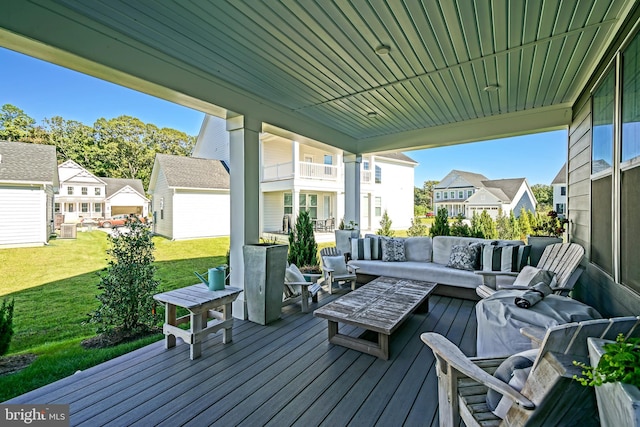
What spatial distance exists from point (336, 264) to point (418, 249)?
5.97 ft

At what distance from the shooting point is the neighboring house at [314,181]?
11.9 metres

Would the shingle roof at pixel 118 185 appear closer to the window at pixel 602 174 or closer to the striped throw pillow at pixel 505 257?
the striped throw pillow at pixel 505 257

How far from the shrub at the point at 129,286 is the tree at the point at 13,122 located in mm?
6445

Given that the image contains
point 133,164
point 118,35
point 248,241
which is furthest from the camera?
point 133,164

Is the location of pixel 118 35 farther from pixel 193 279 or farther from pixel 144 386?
pixel 193 279

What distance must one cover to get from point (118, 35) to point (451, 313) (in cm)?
524

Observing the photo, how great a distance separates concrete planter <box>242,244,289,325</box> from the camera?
3.65m

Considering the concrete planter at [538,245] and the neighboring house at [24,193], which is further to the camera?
the neighboring house at [24,193]

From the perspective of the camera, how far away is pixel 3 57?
5090 millimetres

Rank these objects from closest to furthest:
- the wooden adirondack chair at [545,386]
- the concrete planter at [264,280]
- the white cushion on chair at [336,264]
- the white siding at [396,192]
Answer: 1. the wooden adirondack chair at [545,386]
2. the concrete planter at [264,280]
3. the white cushion on chair at [336,264]
4. the white siding at [396,192]

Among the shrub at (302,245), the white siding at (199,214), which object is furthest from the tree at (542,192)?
the white siding at (199,214)

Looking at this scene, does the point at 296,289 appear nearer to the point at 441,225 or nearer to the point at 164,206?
the point at 441,225

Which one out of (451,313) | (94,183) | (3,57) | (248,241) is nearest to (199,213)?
(94,183)

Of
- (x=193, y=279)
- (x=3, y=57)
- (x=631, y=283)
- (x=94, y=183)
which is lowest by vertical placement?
(x=193, y=279)
